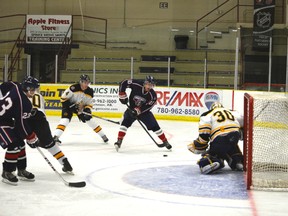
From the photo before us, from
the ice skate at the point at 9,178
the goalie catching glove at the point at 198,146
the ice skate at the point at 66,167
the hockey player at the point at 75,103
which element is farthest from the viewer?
the hockey player at the point at 75,103

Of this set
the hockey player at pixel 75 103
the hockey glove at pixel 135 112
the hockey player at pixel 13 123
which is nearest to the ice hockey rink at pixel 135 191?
the hockey player at pixel 13 123

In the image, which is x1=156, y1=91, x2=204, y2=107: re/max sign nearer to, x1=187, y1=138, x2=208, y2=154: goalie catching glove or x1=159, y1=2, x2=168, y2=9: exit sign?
x1=159, y1=2, x2=168, y2=9: exit sign

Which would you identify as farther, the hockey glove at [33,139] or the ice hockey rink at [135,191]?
the hockey glove at [33,139]

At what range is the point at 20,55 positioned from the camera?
15.7 metres

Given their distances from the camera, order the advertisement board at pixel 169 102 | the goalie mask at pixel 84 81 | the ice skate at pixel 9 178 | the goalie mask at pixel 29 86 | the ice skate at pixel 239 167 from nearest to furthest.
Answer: the ice skate at pixel 9 178
the goalie mask at pixel 29 86
the ice skate at pixel 239 167
the goalie mask at pixel 84 81
the advertisement board at pixel 169 102

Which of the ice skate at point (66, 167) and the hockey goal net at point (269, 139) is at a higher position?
the hockey goal net at point (269, 139)

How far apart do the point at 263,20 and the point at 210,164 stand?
30.1ft

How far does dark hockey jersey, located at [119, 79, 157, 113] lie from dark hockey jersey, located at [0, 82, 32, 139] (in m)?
2.76

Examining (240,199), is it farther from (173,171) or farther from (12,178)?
(12,178)

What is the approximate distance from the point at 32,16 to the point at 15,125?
11.2 meters

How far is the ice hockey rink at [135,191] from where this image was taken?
416 centimetres

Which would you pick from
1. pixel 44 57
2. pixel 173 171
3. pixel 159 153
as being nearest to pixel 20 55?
pixel 44 57

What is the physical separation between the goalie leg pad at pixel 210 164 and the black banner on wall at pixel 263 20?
290 inches

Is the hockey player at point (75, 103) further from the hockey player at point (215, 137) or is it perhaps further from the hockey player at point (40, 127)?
the hockey player at point (215, 137)
